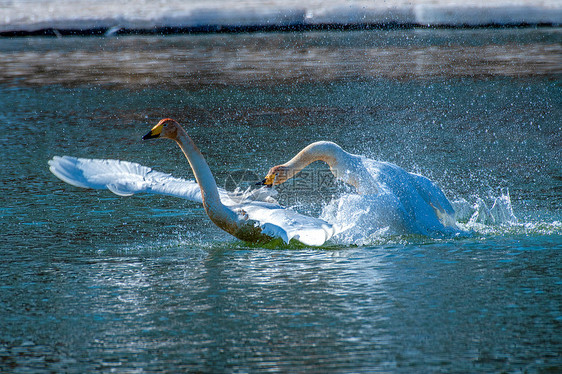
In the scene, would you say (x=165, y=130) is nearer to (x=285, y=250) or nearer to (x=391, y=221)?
(x=285, y=250)

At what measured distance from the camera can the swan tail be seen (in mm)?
8219

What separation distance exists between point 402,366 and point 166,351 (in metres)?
1.52

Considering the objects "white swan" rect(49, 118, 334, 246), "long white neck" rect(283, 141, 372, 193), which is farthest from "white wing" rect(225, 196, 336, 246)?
"long white neck" rect(283, 141, 372, 193)

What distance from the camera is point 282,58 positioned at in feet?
76.3

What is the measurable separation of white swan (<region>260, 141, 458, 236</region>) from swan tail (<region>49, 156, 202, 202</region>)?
0.97 metres

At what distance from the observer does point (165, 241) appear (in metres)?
7.95

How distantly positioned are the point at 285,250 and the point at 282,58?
53.3ft

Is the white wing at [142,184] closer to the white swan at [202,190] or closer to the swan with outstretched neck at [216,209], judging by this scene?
the white swan at [202,190]

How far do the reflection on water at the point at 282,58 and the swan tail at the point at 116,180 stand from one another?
1097cm

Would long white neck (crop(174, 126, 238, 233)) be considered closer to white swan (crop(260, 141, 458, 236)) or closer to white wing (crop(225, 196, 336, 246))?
white wing (crop(225, 196, 336, 246))

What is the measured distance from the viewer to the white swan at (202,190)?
7035 millimetres

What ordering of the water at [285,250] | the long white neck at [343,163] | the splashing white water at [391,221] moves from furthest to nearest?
1. the long white neck at [343,163]
2. the splashing white water at [391,221]
3. the water at [285,250]

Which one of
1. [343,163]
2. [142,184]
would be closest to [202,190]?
[142,184]

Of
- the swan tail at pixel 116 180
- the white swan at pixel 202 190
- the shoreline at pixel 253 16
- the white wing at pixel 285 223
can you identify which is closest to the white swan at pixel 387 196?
the white wing at pixel 285 223
